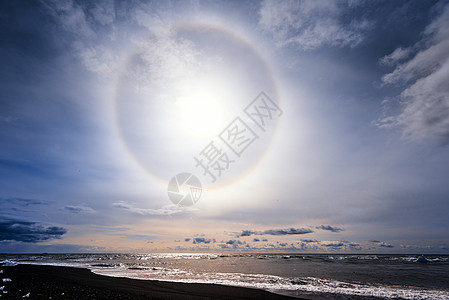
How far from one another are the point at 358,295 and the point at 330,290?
9.68ft

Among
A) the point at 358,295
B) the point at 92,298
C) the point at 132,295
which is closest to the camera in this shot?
the point at 92,298

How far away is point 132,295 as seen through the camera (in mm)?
20141

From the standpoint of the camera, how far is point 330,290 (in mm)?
23875

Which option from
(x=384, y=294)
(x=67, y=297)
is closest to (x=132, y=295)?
(x=67, y=297)

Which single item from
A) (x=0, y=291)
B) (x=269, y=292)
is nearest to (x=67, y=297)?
(x=0, y=291)

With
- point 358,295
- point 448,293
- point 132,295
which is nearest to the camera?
point 132,295

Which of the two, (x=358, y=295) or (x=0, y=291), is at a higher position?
(x=0, y=291)

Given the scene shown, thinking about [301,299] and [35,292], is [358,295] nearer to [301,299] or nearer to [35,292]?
[301,299]

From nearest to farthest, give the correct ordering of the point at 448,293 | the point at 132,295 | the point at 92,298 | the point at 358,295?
1. the point at 92,298
2. the point at 132,295
3. the point at 358,295
4. the point at 448,293

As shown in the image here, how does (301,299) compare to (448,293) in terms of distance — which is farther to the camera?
(448,293)

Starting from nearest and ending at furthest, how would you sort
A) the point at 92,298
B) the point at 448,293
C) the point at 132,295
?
1. the point at 92,298
2. the point at 132,295
3. the point at 448,293

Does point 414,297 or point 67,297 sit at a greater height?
point 67,297

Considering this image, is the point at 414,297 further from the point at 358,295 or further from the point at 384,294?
the point at 358,295

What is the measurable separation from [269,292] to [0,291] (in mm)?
25683
